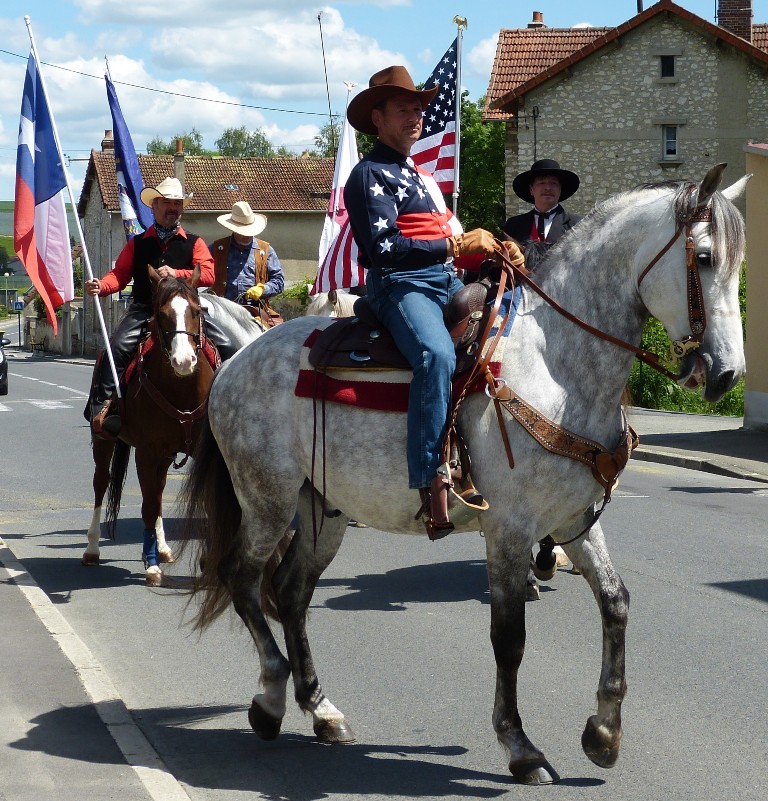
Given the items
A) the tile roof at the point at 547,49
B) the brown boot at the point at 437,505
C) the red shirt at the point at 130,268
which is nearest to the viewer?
the brown boot at the point at 437,505

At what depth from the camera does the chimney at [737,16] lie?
44906mm

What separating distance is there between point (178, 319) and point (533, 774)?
449 centimetres

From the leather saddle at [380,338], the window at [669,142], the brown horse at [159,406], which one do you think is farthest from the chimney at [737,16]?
the leather saddle at [380,338]

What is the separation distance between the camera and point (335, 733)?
17.1 ft

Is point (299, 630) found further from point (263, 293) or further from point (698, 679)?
point (263, 293)

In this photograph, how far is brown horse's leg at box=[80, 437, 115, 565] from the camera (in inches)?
360

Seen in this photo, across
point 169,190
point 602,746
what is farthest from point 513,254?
point 169,190

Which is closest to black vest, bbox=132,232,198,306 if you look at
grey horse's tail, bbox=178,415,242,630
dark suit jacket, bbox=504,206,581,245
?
dark suit jacket, bbox=504,206,581,245

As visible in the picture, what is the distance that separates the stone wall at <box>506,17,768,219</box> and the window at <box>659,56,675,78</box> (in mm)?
142

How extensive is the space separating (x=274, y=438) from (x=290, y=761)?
139cm

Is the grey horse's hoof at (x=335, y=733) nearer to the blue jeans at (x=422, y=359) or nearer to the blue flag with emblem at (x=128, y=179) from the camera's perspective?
the blue jeans at (x=422, y=359)

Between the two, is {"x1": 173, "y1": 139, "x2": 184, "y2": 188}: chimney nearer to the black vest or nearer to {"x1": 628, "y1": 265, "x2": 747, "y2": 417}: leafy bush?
{"x1": 628, "y1": 265, "x2": 747, "y2": 417}: leafy bush

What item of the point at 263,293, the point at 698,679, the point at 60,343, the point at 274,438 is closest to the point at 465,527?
the point at 274,438

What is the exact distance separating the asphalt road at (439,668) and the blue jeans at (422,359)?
1243 mm
